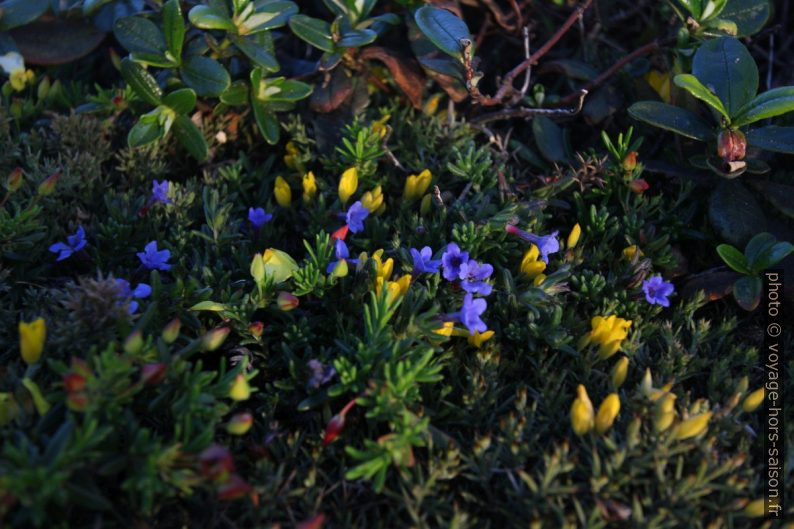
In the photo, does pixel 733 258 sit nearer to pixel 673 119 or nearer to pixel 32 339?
pixel 673 119

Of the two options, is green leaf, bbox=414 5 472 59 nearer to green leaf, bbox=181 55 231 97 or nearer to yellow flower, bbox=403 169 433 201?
yellow flower, bbox=403 169 433 201

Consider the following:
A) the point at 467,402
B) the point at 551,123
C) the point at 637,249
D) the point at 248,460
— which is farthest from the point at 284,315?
the point at 551,123

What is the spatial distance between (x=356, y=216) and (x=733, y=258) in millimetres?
1092

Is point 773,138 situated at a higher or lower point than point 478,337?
higher

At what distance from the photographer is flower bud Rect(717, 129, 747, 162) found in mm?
2217

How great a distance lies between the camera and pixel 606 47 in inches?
121

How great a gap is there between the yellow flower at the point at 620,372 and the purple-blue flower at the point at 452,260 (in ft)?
1.54

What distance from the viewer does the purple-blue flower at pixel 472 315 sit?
1866 millimetres

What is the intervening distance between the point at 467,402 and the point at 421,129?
1.16 meters

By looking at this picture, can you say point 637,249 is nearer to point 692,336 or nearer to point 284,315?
point 692,336

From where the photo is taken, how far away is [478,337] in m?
2.00

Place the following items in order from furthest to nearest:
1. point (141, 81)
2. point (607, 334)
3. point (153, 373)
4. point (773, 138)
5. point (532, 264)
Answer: point (141, 81) → point (773, 138) → point (532, 264) → point (607, 334) → point (153, 373)

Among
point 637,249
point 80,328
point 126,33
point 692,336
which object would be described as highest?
point 126,33

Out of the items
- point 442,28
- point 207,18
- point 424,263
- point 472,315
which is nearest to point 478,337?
point 472,315
